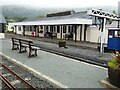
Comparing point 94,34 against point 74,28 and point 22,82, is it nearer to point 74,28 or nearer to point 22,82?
point 74,28

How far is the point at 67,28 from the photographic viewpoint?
29625mm

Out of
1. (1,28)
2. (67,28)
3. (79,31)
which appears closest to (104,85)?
(79,31)

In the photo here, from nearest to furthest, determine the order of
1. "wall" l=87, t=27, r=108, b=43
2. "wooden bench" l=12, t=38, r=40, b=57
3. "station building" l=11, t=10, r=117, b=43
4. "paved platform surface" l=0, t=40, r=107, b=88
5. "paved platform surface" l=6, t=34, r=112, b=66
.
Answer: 1. "paved platform surface" l=0, t=40, r=107, b=88
2. "paved platform surface" l=6, t=34, r=112, b=66
3. "wooden bench" l=12, t=38, r=40, b=57
4. "wall" l=87, t=27, r=108, b=43
5. "station building" l=11, t=10, r=117, b=43

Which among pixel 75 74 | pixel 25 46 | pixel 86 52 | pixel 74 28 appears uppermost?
pixel 74 28

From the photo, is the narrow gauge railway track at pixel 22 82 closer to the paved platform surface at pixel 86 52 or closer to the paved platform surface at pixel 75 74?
the paved platform surface at pixel 75 74

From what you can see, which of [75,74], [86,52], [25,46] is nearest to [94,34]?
[86,52]

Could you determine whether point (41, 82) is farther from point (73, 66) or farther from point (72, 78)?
point (73, 66)

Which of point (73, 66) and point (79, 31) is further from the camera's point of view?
point (79, 31)

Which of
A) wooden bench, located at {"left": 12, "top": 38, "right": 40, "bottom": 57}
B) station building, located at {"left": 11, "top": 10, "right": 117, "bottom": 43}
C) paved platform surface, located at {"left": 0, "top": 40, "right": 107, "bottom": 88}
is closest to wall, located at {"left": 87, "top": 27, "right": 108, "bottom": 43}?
station building, located at {"left": 11, "top": 10, "right": 117, "bottom": 43}

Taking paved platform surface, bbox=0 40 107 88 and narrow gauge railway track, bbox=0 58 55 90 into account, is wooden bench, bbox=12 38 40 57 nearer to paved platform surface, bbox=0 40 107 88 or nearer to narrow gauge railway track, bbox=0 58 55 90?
paved platform surface, bbox=0 40 107 88

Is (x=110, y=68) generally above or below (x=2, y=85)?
above

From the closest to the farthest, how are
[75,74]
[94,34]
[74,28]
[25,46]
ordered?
[75,74]
[25,46]
[94,34]
[74,28]

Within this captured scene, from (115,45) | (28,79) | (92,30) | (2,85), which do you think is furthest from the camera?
(92,30)

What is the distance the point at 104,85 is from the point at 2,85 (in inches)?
147
